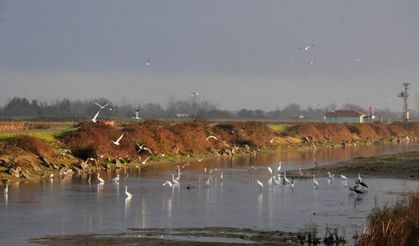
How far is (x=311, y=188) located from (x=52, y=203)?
1373 centimetres

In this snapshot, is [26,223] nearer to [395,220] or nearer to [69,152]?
[395,220]

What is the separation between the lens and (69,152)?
51.5 meters

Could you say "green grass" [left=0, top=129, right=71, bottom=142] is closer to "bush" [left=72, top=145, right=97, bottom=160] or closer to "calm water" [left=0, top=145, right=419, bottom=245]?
"bush" [left=72, top=145, right=97, bottom=160]

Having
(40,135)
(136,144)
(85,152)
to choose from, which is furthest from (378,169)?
(40,135)

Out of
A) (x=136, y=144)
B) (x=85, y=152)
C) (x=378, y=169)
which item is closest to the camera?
(x=85, y=152)

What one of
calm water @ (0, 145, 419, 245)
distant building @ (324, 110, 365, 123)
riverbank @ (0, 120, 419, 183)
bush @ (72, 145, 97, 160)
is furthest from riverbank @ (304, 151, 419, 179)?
distant building @ (324, 110, 365, 123)

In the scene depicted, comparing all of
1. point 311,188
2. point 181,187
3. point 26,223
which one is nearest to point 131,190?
point 181,187

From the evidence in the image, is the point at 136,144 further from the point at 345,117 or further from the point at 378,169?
the point at 345,117

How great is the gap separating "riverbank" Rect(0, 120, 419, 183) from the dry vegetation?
2400cm

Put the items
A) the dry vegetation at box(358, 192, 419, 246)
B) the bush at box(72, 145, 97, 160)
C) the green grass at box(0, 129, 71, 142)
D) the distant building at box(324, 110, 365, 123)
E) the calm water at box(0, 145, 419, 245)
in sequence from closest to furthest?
the dry vegetation at box(358, 192, 419, 246) < the calm water at box(0, 145, 419, 245) < the green grass at box(0, 129, 71, 142) < the bush at box(72, 145, 97, 160) < the distant building at box(324, 110, 365, 123)

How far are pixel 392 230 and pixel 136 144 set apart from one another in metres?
42.9

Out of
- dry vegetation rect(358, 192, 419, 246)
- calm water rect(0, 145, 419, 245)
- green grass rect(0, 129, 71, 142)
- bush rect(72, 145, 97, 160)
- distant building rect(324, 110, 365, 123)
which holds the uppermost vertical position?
distant building rect(324, 110, 365, 123)

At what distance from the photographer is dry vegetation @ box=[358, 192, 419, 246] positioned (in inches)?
719

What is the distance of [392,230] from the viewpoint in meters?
18.5
